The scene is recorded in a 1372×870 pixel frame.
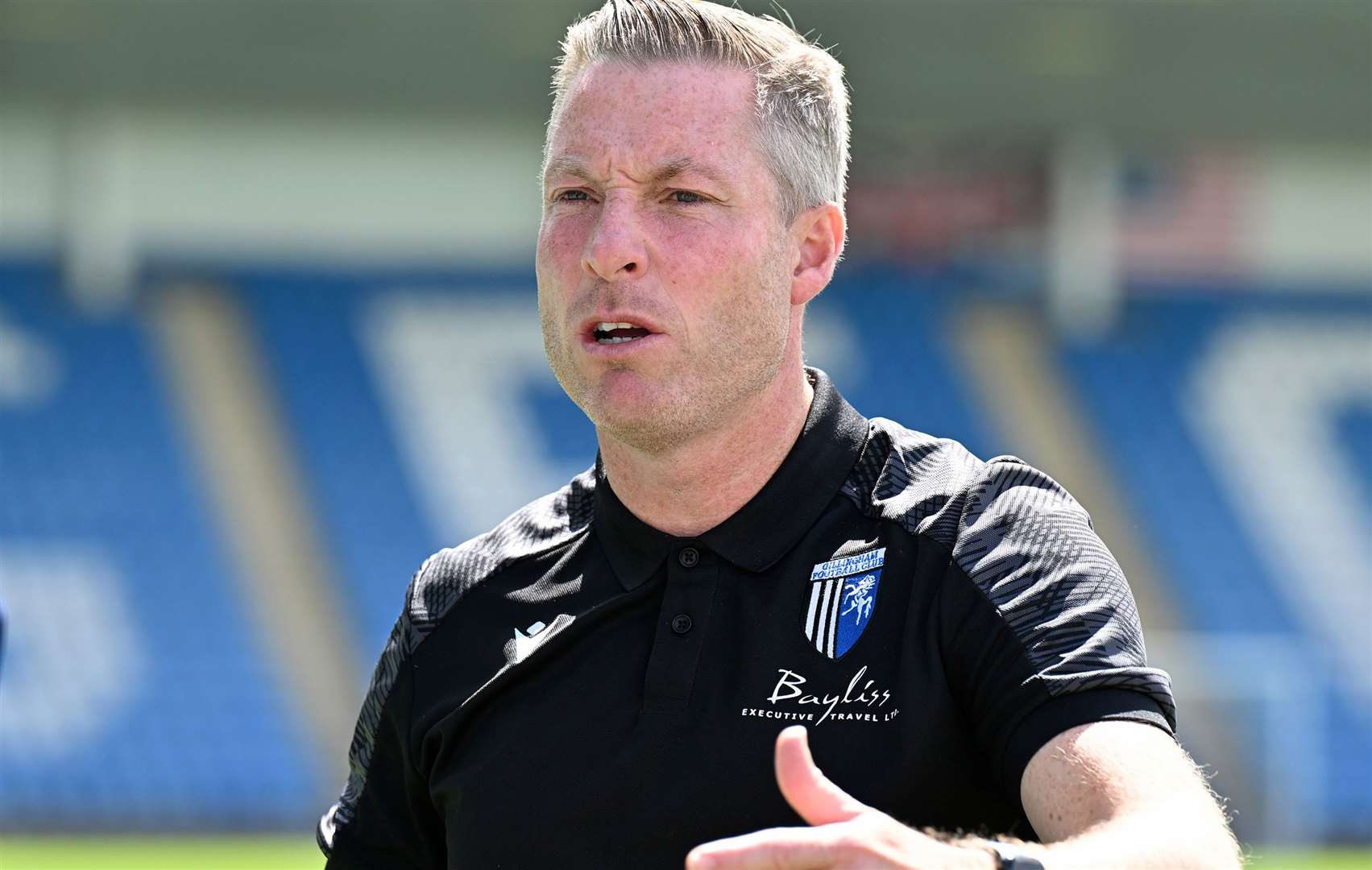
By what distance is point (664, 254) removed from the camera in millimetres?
1769

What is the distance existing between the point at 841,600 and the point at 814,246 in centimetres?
41

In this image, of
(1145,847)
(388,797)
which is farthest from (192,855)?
(1145,847)

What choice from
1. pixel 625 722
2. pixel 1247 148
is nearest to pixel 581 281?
pixel 625 722

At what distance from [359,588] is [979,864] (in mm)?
10465

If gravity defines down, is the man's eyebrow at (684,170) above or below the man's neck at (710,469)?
above

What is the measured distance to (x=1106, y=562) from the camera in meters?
1.64

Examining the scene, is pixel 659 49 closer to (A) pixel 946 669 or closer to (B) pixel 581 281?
(B) pixel 581 281

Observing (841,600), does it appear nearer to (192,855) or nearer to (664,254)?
(664,254)

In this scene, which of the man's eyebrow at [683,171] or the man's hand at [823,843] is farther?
the man's eyebrow at [683,171]

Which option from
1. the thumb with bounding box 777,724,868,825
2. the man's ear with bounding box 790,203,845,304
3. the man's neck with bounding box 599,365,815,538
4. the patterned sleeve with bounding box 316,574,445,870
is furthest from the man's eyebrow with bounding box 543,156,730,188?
the thumb with bounding box 777,724,868,825

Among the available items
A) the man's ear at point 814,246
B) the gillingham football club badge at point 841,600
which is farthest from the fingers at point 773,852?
the man's ear at point 814,246

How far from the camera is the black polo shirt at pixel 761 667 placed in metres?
1.60

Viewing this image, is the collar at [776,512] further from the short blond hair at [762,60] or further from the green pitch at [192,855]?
the green pitch at [192,855]

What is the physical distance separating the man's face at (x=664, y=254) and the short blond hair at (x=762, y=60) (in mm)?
20
